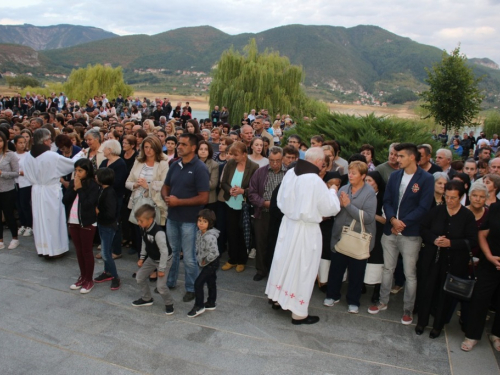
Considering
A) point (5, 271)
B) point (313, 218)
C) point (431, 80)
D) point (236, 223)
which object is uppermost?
point (431, 80)

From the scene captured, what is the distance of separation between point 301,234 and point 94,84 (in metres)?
43.3

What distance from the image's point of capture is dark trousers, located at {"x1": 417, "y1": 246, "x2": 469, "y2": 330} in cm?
483

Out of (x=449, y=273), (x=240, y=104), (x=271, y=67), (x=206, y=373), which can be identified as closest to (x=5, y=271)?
(x=206, y=373)

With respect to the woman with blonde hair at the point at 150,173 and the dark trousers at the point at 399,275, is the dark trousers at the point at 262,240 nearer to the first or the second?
the woman with blonde hair at the point at 150,173

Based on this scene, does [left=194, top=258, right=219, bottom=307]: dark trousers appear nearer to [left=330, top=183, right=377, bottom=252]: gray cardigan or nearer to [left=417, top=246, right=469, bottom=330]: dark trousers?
[left=330, top=183, right=377, bottom=252]: gray cardigan

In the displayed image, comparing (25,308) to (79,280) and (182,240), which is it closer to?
(79,280)

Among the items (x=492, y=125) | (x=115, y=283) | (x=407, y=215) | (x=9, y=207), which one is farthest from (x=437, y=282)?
(x=492, y=125)

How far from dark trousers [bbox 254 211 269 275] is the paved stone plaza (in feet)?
1.87

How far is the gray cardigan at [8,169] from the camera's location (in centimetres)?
705

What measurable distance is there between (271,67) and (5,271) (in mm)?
24926

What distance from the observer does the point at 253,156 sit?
6.94 metres

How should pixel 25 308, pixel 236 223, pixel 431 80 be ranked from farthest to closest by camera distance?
pixel 431 80 < pixel 236 223 < pixel 25 308

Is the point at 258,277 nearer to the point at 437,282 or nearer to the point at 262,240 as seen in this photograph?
the point at 262,240

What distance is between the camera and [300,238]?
16.5ft
